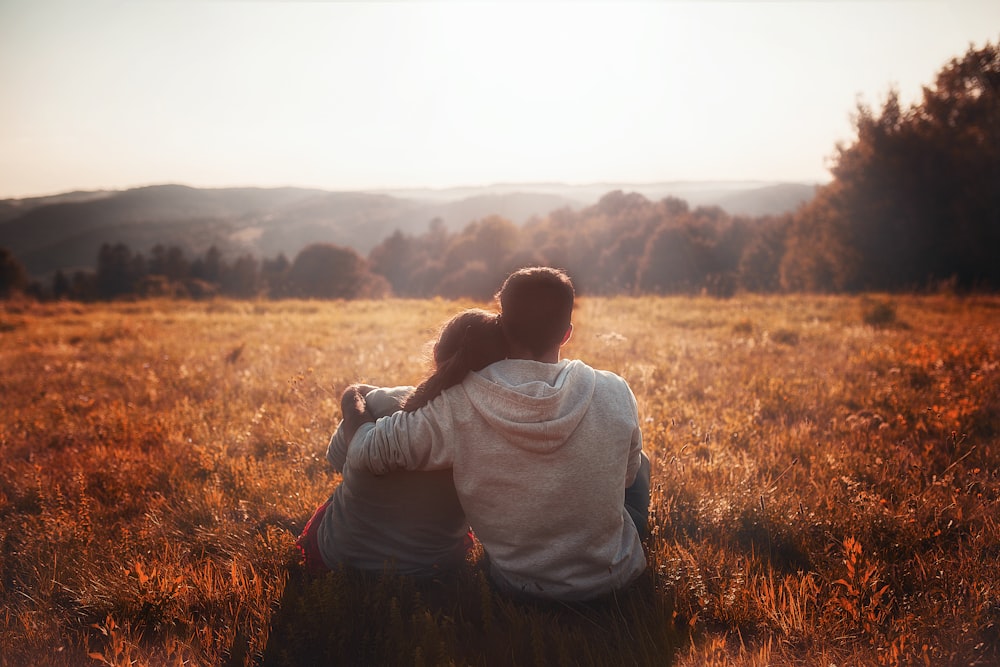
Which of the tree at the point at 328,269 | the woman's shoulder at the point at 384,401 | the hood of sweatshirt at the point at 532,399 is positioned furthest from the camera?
the tree at the point at 328,269

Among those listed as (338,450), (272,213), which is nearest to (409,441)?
(338,450)

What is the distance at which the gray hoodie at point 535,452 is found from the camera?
2.26 m

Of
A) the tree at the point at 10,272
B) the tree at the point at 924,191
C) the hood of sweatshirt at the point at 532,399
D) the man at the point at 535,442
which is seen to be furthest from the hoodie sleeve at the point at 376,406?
the tree at the point at 10,272

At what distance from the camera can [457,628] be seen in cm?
249

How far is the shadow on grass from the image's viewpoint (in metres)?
2.23

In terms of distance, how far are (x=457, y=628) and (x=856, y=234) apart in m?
29.4

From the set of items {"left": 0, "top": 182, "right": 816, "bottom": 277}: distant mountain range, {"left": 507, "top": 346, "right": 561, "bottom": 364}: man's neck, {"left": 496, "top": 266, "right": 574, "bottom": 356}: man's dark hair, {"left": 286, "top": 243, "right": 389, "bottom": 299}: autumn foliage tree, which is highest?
{"left": 0, "top": 182, "right": 816, "bottom": 277}: distant mountain range

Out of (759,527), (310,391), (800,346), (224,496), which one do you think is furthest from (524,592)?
(800,346)

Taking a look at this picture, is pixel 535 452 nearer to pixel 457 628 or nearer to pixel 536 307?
pixel 536 307

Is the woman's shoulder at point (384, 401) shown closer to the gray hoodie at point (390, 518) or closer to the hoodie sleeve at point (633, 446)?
the gray hoodie at point (390, 518)

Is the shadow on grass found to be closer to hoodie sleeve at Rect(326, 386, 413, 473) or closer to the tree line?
hoodie sleeve at Rect(326, 386, 413, 473)

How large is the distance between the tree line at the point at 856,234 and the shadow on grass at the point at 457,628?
5.16 ft

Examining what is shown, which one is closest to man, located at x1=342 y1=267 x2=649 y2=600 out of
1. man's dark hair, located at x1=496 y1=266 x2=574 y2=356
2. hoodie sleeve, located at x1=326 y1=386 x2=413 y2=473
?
man's dark hair, located at x1=496 y1=266 x2=574 y2=356

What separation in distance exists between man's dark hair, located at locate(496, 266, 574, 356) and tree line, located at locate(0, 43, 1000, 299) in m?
0.50
